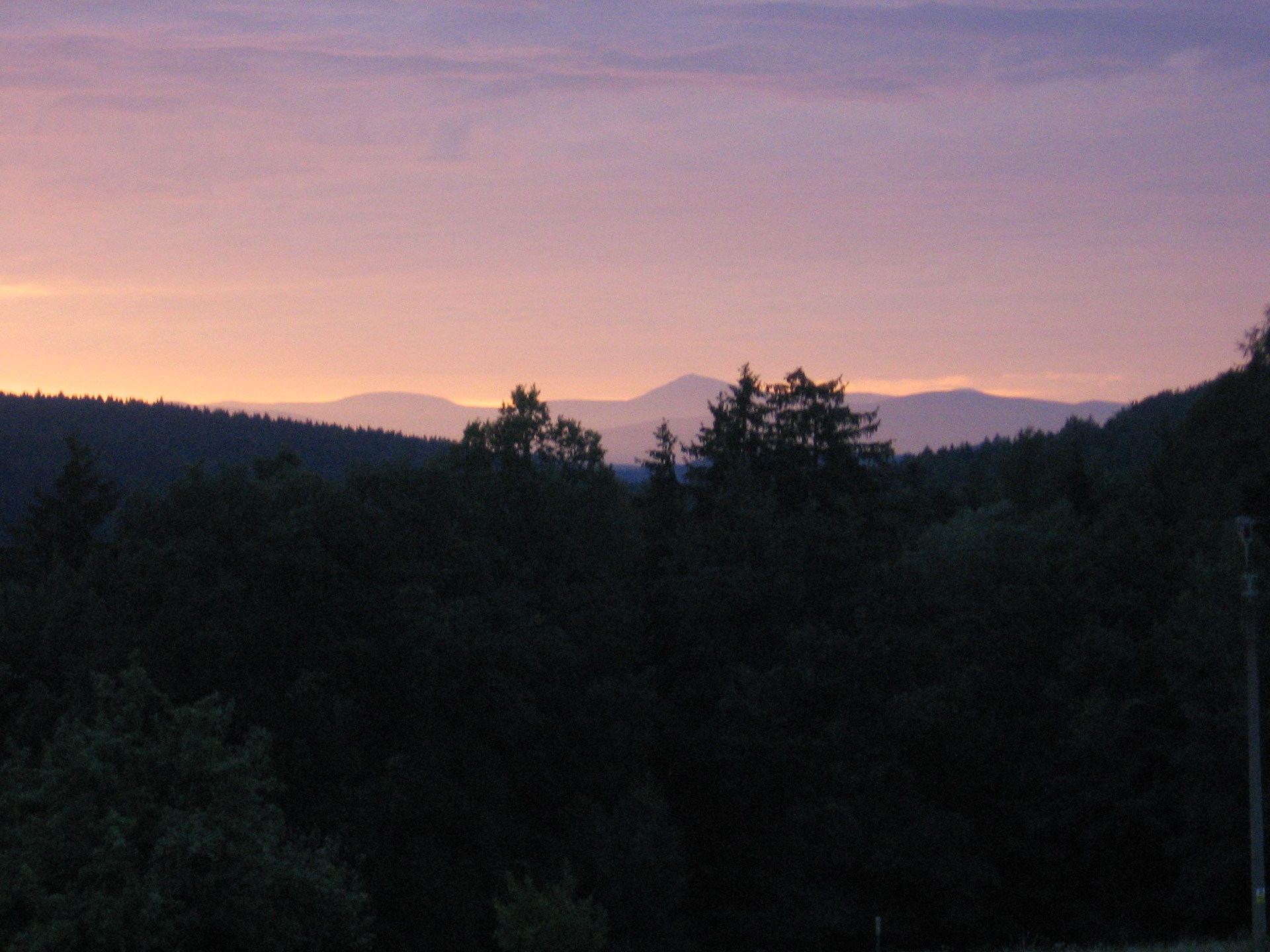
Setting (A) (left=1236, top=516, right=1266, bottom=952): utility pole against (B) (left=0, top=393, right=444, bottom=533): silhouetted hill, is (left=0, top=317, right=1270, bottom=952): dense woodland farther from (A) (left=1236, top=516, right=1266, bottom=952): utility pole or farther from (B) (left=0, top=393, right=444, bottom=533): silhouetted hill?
(B) (left=0, top=393, right=444, bottom=533): silhouetted hill

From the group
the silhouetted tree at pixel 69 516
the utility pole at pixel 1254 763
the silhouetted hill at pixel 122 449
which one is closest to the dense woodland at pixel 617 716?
the utility pole at pixel 1254 763

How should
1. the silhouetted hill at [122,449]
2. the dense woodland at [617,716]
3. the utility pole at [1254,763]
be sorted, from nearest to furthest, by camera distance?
the utility pole at [1254,763]
the dense woodland at [617,716]
the silhouetted hill at [122,449]

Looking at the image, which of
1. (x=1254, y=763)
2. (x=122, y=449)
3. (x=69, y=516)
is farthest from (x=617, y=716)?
(x=122, y=449)

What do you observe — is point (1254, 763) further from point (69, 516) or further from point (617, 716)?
point (69, 516)

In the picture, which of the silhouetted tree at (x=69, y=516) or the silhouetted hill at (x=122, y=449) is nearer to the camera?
the silhouetted tree at (x=69, y=516)

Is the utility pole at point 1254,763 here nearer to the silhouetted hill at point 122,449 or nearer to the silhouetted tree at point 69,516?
the silhouetted tree at point 69,516

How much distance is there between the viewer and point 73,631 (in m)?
29.6

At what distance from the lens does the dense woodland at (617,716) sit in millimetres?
19938

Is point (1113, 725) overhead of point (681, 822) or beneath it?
overhead

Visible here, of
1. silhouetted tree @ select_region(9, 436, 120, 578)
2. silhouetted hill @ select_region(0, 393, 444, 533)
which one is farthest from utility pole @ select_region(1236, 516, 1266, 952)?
silhouetted hill @ select_region(0, 393, 444, 533)

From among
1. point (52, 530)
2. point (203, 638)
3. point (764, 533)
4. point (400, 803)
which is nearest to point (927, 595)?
point (764, 533)

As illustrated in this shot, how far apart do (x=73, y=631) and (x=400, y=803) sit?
10285mm

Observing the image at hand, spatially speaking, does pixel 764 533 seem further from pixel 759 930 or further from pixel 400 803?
pixel 400 803

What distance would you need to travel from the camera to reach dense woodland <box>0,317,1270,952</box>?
19.9 metres
